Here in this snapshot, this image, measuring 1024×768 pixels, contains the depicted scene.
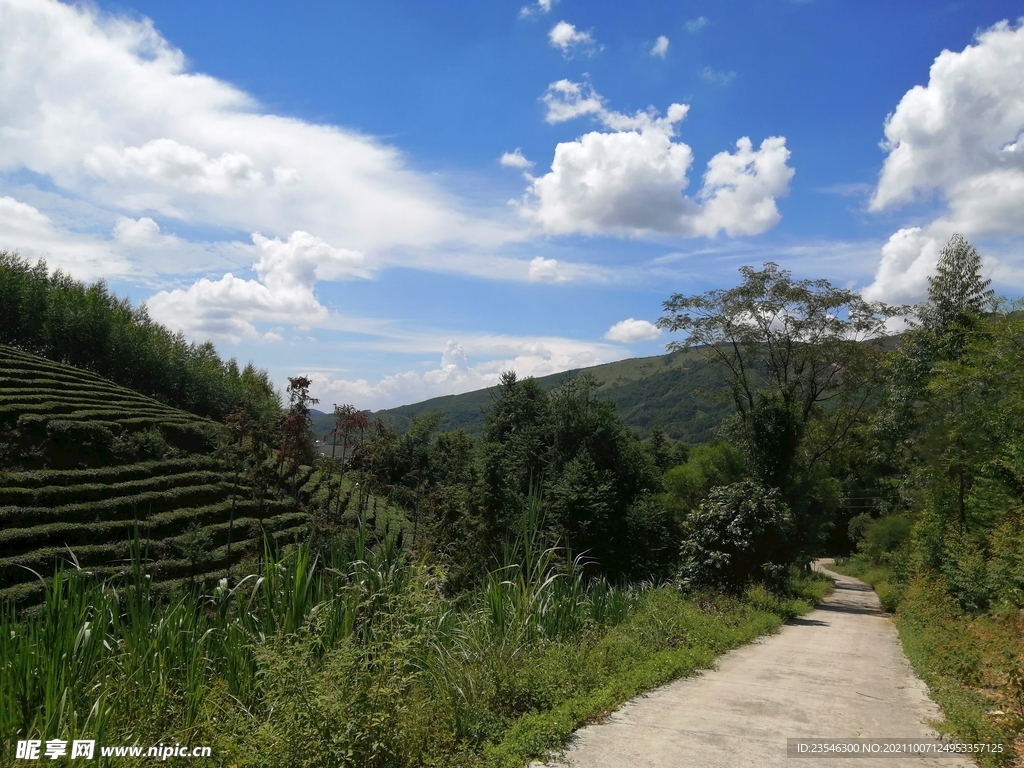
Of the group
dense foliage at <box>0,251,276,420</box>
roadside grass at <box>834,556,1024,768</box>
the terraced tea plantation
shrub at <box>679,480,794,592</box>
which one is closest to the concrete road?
roadside grass at <box>834,556,1024,768</box>

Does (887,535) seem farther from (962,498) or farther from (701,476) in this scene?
(962,498)

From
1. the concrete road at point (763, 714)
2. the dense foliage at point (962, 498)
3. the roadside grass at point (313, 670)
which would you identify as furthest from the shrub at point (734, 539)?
the roadside grass at point (313, 670)

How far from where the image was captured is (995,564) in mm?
11781

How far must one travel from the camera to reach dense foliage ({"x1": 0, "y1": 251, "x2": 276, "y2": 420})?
57281 millimetres

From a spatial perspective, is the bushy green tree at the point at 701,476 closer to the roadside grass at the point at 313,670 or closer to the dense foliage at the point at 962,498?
the dense foliage at the point at 962,498

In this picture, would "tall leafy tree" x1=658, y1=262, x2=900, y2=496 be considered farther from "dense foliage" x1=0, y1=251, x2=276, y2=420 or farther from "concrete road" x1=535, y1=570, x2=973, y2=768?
"dense foliage" x1=0, y1=251, x2=276, y2=420

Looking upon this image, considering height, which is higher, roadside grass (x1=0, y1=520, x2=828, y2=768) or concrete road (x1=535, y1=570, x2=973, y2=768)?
roadside grass (x1=0, y1=520, x2=828, y2=768)

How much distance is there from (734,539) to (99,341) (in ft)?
196

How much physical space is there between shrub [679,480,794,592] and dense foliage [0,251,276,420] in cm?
4169

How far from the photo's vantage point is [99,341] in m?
59.7

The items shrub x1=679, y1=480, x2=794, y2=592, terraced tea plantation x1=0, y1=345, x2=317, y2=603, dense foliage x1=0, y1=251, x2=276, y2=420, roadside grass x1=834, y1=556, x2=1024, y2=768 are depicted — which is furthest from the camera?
dense foliage x1=0, y1=251, x2=276, y2=420

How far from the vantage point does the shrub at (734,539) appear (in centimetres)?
1719

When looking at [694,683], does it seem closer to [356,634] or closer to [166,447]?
[356,634]

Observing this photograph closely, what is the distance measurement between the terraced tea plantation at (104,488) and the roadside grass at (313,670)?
14.6m
